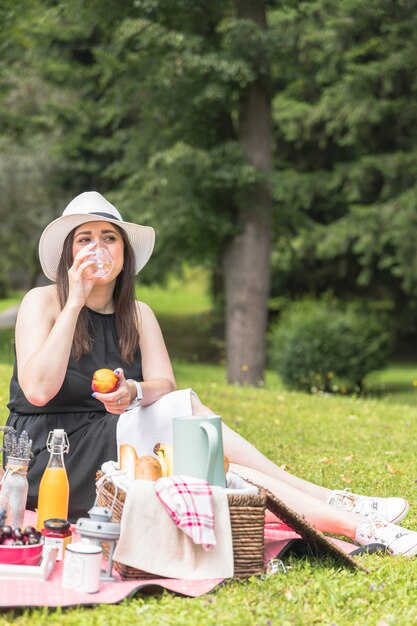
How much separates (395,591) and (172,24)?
10787mm

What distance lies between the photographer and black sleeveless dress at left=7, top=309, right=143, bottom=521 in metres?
3.64

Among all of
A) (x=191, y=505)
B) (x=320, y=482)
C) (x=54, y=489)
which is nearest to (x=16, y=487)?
(x=54, y=489)

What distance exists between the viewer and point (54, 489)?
10.9 ft

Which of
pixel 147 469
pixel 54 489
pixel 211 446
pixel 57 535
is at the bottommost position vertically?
pixel 57 535

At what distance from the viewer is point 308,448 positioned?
6449 mm

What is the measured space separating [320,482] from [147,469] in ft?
7.39

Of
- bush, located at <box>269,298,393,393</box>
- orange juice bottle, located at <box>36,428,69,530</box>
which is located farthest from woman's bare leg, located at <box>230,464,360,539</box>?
bush, located at <box>269,298,393,393</box>

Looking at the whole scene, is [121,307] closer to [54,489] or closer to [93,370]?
[93,370]

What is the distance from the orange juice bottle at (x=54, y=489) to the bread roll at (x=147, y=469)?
0.32m

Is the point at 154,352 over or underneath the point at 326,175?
underneath

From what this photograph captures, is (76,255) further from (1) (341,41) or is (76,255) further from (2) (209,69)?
(1) (341,41)

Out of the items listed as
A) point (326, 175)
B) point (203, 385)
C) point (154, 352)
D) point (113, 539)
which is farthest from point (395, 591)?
point (326, 175)

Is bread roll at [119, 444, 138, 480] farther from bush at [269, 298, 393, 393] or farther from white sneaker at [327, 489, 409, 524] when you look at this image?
bush at [269, 298, 393, 393]

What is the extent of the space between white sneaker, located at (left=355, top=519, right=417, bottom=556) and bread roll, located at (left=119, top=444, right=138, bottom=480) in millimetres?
1018
